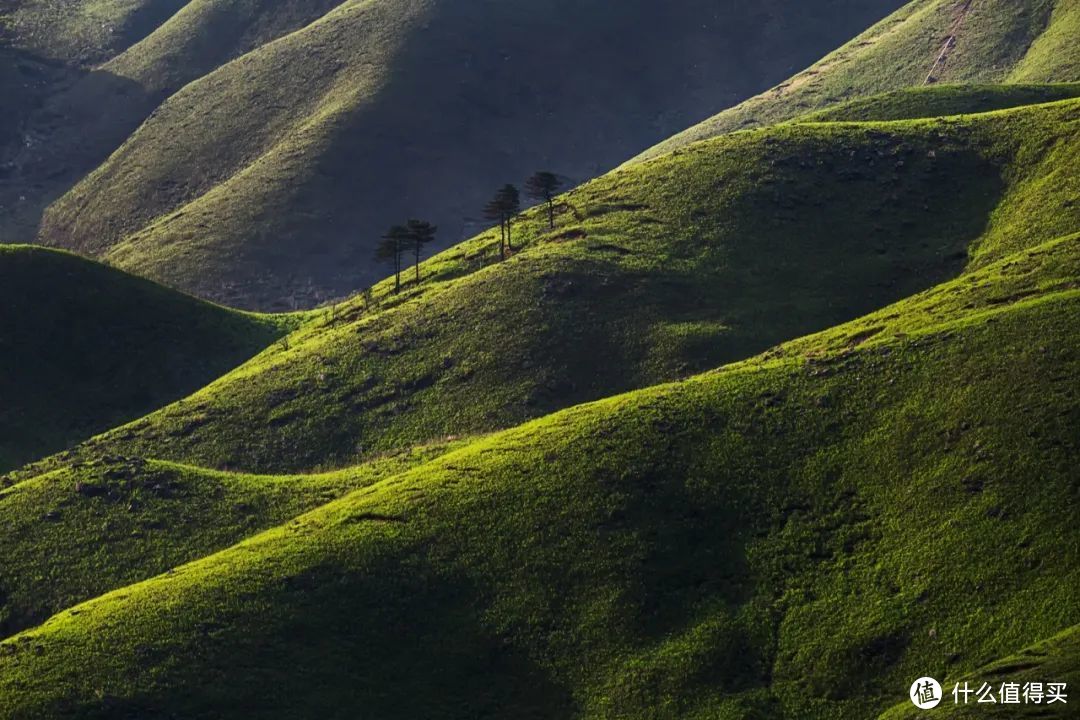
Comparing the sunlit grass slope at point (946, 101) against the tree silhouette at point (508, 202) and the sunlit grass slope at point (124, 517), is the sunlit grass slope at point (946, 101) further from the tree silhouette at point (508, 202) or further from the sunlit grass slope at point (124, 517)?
the sunlit grass slope at point (124, 517)

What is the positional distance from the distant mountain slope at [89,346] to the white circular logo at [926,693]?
266 ft

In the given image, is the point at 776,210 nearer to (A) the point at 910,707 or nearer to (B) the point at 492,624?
(B) the point at 492,624

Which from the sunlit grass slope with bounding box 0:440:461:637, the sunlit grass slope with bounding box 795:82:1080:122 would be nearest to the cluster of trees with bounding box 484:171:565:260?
the sunlit grass slope with bounding box 0:440:461:637

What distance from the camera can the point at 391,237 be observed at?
444 feet

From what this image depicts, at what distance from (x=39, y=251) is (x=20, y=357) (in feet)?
59.4

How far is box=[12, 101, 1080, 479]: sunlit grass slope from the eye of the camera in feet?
350

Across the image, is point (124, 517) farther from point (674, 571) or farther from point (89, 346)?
point (89, 346)

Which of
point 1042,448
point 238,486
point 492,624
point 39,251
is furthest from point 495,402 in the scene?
point 39,251

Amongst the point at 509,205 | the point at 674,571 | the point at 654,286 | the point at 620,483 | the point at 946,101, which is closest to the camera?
the point at 674,571

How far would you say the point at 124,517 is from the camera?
295ft

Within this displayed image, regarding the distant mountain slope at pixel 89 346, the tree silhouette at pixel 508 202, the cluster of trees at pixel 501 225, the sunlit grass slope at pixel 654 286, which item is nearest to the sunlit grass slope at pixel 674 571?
the sunlit grass slope at pixel 654 286

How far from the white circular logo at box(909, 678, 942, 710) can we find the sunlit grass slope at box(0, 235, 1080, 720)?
167 centimetres

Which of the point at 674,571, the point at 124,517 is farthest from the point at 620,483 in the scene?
the point at 124,517

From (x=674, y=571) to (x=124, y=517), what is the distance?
128 feet
